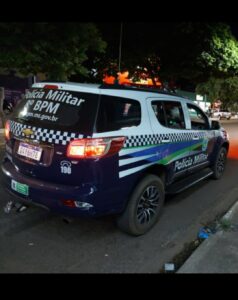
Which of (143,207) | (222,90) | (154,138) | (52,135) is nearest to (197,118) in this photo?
(154,138)

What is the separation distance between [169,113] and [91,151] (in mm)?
1759

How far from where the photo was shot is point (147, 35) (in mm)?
14430

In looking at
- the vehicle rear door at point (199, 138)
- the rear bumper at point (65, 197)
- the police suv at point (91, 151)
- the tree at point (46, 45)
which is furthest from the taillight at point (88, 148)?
the tree at point (46, 45)

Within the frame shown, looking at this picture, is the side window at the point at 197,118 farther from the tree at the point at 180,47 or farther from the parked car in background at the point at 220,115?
the parked car in background at the point at 220,115

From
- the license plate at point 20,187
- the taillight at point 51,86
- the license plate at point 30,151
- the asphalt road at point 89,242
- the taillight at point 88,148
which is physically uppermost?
the taillight at point 51,86

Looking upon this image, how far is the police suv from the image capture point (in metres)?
3.34

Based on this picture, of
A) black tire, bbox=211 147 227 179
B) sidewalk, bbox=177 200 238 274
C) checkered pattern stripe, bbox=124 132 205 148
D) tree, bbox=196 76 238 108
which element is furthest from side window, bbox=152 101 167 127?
tree, bbox=196 76 238 108

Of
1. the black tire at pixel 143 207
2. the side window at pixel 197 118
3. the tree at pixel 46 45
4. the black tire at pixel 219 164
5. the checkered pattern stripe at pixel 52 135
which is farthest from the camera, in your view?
the tree at pixel 46 45

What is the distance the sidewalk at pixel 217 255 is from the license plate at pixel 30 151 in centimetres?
189

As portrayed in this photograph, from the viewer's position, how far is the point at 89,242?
3.81 m

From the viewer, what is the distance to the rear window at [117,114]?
3400 millimetres

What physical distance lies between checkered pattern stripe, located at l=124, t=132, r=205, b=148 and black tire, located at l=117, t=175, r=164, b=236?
17.8 inches

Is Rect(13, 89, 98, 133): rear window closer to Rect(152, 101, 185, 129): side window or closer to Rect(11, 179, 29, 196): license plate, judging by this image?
Rect(11, 179, 29, 196): license plate

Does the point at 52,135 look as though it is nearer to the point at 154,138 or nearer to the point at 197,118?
the point at 154,138
